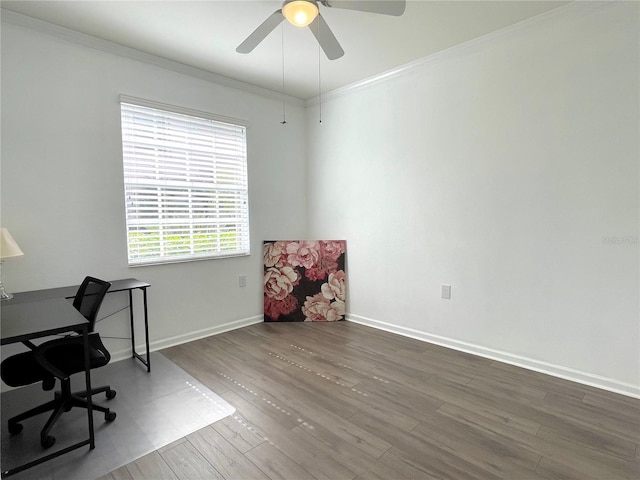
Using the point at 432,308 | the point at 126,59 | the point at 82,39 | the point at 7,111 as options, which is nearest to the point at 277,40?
the point at 126,59

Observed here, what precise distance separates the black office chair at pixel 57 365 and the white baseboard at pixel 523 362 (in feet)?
8.61

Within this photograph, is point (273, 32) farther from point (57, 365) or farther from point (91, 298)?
point (57, 365)

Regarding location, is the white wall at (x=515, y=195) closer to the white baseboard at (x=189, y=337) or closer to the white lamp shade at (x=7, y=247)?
the white baseboard at (x=189, y=337)

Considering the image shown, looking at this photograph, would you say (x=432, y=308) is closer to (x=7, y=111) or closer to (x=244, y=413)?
(x=244, y=413)

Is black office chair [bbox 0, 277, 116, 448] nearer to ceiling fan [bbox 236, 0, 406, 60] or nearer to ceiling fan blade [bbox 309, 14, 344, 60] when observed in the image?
ceiling fan [bbox 236, 0, 406, 60]

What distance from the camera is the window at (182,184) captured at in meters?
3.13

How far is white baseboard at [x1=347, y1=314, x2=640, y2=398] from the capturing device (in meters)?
2.43

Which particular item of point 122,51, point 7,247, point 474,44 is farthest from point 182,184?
point 474,44

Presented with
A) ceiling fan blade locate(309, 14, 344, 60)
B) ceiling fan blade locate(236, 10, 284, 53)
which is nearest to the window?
ceiling fan blade locate(236, 10, 284, 53)

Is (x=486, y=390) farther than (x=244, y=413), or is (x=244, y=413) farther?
(x=486, y=390)

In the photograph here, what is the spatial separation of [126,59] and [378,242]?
9.65ft

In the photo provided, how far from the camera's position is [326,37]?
220 centimetres

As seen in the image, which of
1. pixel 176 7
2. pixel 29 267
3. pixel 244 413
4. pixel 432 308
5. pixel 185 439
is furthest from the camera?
pixel 432 308

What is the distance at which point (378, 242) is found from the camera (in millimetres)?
3803
